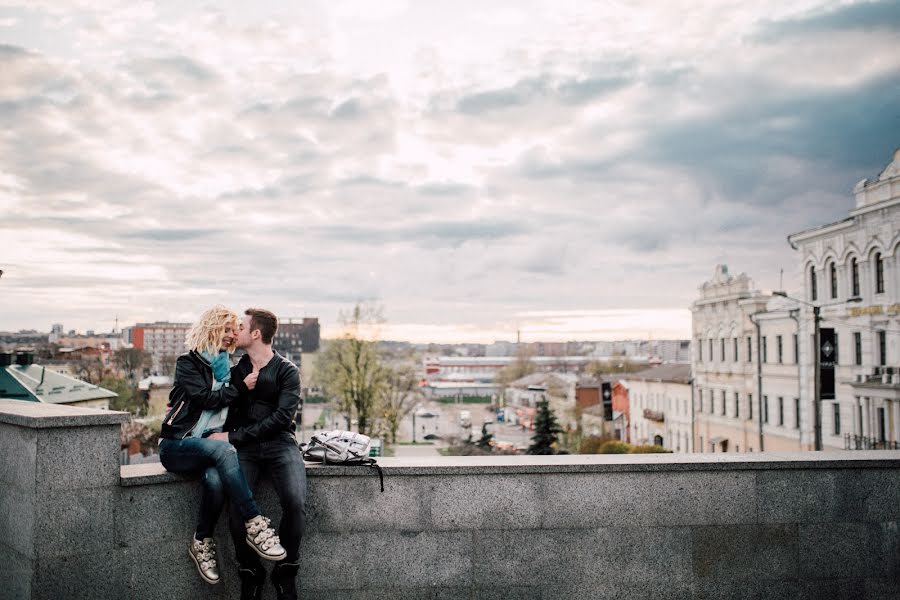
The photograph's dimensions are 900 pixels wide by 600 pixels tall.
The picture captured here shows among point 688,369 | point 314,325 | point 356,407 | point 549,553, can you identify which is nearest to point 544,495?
point 549,553

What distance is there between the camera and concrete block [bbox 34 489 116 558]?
17.1ft

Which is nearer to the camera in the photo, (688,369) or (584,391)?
(688,369)

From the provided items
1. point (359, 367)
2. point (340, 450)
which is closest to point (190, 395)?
point (340, 450)

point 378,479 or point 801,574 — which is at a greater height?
point 378,479

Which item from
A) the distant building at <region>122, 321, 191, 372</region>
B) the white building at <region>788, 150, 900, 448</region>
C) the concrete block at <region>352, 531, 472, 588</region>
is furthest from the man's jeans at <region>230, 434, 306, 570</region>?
the distant building at <region>122, 321, 191, 372</region>

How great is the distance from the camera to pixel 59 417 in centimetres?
521

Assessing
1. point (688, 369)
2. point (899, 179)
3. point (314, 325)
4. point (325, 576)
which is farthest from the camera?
point (314, 325)

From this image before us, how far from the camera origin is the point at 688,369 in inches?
2950

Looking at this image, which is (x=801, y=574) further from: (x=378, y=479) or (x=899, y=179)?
(x=899, y=179)

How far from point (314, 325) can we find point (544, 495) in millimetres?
181967

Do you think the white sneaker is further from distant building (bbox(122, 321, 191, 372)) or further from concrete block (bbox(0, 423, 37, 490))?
distant building (bbox(122, 321, 191, 372))

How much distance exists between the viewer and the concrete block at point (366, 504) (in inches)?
238

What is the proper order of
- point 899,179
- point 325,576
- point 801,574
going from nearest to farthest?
point 325,576 → point 801,574 → point 899,179

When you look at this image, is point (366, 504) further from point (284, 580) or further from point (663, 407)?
point (663, 407)
